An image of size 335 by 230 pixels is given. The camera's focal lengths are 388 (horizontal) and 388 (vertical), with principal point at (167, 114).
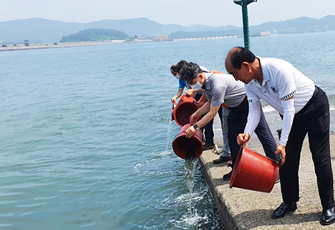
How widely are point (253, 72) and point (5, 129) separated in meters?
11.3

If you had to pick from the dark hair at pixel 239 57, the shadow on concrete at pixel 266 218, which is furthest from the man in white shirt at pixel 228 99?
the dark hair at pixel 239 57

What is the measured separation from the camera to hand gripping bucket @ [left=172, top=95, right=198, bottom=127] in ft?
21.4

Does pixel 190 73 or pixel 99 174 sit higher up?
pixel 190 73

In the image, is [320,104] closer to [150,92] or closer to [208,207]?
[208,207]

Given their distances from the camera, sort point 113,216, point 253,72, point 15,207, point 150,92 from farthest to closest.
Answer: point 150,92, point 15,207, point 113,216, point 253,72

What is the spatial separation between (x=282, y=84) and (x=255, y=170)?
32.8 inches

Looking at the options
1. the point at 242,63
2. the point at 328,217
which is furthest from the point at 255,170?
the point at 242,63

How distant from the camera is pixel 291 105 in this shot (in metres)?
2.98

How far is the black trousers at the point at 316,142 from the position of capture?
3130 mm

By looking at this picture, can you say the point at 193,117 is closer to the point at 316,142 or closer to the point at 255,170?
the point at 255,170

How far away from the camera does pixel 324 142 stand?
3.22m

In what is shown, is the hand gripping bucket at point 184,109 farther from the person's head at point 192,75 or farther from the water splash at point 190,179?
the person's head at point 192,75

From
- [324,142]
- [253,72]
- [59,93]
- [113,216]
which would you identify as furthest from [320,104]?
[59,93]

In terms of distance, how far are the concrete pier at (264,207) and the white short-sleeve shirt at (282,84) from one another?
106cm
